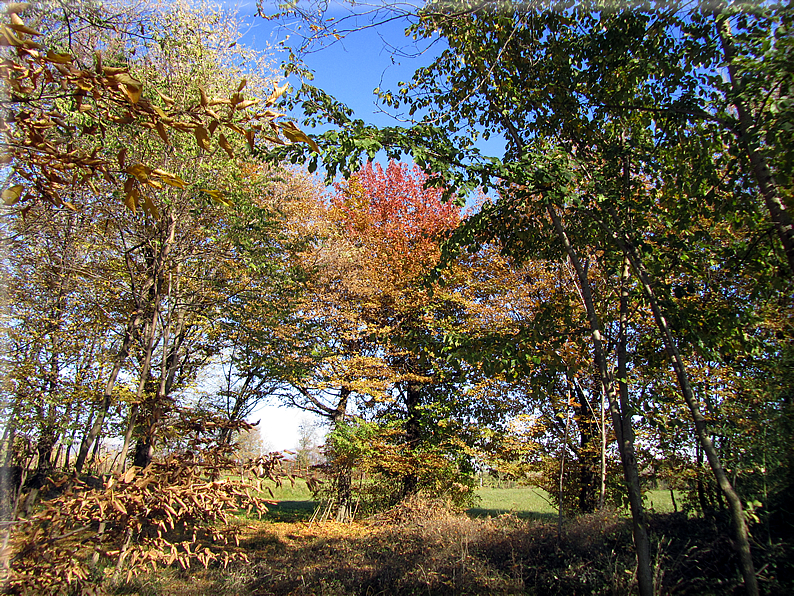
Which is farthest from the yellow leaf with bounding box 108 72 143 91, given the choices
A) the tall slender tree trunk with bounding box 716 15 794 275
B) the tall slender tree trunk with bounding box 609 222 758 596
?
the tall slender tree trunk with bounding box 609 222 758 596

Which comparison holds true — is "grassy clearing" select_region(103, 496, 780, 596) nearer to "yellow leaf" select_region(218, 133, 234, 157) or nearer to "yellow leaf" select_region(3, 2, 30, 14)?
"yellow leaf" select_region(218, 133, 234, 157)

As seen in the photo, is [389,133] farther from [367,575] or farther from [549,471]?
[549,471]

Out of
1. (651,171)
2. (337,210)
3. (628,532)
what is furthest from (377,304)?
(651,171)

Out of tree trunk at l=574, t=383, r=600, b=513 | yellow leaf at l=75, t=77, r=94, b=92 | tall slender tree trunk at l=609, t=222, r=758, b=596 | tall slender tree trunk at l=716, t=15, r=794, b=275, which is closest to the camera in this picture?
yellow leaf at l=75, t=77, r=94, b=92

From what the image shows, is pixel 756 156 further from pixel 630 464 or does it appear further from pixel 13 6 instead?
pixel 13 6

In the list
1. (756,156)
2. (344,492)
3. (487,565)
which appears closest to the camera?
(756,156)

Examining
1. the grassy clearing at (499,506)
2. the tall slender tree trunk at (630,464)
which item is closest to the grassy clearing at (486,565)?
the grassy clearing at (499,506)

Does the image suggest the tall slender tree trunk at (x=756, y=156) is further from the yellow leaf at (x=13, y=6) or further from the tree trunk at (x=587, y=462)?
the tree trunk at (x=587, y=462)

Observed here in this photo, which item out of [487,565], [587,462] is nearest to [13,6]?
[487,565]

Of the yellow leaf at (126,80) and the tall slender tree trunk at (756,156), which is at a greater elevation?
the tall slender tree trunk at (756,156)

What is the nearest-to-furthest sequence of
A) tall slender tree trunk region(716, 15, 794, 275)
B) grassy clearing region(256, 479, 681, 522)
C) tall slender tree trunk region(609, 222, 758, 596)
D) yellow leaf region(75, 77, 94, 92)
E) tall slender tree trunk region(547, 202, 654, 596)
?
yellow leaf region(75, 77, 94, 92), tall slender tree trunk region(716, 15, 794, 275), tall slender tree trunk region(609, 222, 758, 596), tall slender tree trunk region(547, 202, 654, 596), grassy clearing region(256, 479, 681, 522)

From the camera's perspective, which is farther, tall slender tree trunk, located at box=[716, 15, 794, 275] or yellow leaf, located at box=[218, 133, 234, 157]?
tall slender tree trunk, located at box=[716, 15, 794, 275]

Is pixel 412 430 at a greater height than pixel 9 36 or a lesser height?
lesser

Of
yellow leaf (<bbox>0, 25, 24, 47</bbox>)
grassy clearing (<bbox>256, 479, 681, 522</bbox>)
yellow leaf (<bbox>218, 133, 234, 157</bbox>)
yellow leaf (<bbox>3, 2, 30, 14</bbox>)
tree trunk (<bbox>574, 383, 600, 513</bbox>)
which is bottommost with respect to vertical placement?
grassy clearing (<bbox>256, 479, 681, 522</bbox>)
